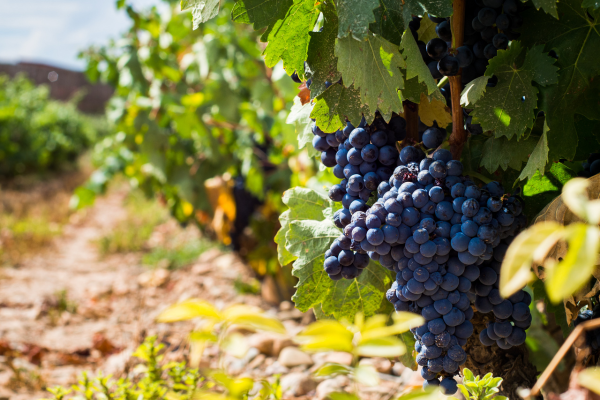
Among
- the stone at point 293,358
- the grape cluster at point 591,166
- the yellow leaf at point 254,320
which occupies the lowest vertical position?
the stone at point 293,358

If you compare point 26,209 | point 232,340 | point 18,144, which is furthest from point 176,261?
point 18,144

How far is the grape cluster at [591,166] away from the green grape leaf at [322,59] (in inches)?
24.4

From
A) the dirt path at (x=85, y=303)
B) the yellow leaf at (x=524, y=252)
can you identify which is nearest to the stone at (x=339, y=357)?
the dirt path at (x=85, y=303)

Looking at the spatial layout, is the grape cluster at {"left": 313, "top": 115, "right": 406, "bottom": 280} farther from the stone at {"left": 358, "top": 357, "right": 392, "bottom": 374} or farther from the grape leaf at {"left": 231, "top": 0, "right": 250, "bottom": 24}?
the stone at {"left": 358, "top": 357, "right": 392, "bottom": 374}

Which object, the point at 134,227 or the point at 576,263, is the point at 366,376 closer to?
the point at 576,263

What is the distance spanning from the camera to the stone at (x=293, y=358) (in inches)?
91.9

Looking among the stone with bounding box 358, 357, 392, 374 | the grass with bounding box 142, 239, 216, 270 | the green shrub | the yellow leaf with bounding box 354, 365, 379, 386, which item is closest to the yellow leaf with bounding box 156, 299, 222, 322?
the yellow leaf with bounding box 354, 365, 379, 386

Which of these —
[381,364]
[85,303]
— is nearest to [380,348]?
[381,364]

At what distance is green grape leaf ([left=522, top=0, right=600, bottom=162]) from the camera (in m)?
0.94

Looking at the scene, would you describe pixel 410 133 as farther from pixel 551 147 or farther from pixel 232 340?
pixel 232 340

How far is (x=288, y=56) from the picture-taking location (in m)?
1.00

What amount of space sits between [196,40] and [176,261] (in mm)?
2384

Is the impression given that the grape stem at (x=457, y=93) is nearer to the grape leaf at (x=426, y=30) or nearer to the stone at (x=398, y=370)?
the grape leaf at (x=426, y=30)

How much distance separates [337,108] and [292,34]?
0.60 ft
